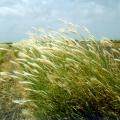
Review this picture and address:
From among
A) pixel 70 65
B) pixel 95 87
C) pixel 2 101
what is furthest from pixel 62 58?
pixel 2 101

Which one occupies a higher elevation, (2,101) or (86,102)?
(86,102)

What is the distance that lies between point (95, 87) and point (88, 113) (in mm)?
436

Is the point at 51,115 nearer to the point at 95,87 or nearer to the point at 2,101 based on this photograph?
the point at 95,87

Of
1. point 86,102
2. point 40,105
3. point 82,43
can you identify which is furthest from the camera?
point 82,43

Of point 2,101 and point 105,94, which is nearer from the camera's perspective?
point 105,94

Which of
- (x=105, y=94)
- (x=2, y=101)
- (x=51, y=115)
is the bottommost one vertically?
(x=2, y=101)

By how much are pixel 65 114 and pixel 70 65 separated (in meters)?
0.81

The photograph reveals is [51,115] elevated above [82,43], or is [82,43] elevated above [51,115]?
[82,43]

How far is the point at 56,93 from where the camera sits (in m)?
7.99

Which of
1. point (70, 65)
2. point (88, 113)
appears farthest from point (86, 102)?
point (70, 65)

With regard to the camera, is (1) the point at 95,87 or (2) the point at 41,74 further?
(2) the point at 41,74

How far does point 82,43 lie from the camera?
9242 mm

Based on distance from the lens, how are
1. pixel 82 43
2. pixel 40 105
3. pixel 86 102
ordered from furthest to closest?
pixel 82 43 < pixel 40 105 < pixel 86 102

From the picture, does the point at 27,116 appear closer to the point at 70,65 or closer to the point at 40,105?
the point at 40,105
